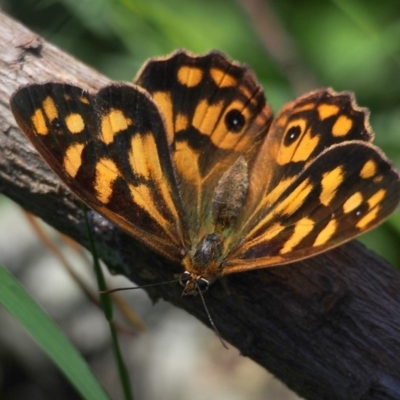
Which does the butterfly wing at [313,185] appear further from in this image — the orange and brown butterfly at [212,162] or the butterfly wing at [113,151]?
the butterfly wing at [113,151]

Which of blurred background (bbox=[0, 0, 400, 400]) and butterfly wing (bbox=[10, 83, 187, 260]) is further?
blurred background (bbox=[0, 0, 400, 400])

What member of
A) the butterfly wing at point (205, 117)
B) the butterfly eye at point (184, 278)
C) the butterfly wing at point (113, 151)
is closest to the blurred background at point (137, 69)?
the butterfly wing at point (205, 117)

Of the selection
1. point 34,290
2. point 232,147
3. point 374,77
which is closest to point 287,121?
point 232,147

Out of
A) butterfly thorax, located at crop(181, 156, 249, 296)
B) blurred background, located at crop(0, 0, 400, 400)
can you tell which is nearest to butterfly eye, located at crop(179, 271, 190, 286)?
butterfly thorax, located at crop(181, 156, 249, 296)

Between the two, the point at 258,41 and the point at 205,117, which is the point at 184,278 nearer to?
the point at 205,117

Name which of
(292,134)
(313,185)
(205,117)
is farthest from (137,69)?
(313,185)

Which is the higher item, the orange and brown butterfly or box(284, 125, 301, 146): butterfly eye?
box(284, 125, 301, 146): butterfly eye

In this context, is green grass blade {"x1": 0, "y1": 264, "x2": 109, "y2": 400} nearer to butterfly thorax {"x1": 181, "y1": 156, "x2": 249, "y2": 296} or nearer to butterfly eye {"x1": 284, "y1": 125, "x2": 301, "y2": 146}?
butterfly thorax {"x1": 181, "y1": 156, "x2": 249, "y2": 296}
